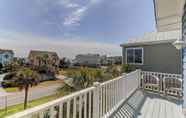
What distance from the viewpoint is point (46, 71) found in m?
34.1

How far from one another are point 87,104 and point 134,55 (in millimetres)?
8042

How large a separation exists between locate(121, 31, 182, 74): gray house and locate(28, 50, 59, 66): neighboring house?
28.5 meters

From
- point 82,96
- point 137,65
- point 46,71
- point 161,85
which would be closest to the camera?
point 82,96

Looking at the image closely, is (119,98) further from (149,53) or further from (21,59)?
(21,59)

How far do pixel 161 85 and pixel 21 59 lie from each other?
33240mm

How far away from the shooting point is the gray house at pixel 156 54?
788 cm

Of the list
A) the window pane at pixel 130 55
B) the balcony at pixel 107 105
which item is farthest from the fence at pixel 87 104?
the window pane at pixel 130 55

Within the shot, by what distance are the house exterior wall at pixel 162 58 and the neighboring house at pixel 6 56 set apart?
35.4 metres

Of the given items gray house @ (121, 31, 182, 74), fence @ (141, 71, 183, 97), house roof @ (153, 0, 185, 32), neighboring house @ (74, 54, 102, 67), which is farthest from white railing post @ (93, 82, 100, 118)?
neighboring house @ (74, 54, 102, 67)

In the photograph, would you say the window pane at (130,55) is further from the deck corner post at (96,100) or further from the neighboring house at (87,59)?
the neighboring house at (87,59)

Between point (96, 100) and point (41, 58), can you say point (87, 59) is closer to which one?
point (41, 58)

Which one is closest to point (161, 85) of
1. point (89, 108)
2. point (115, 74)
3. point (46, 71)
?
point (115, 74)

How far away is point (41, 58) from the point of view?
110 ft

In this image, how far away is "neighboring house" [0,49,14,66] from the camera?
107ft
